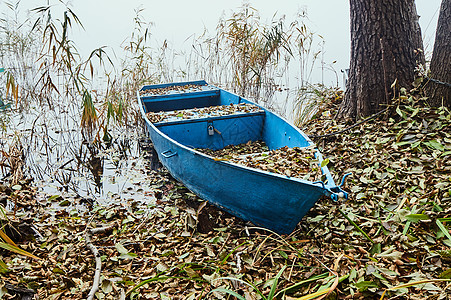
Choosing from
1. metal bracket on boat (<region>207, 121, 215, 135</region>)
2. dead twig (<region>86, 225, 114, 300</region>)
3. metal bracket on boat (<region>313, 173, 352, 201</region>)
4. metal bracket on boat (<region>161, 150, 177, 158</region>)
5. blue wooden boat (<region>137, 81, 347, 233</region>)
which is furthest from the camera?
metal bracket on boat (<region>207, 121, 215, 135</region>)

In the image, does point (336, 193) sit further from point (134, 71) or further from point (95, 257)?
point (134, 71)

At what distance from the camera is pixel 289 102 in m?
5.52

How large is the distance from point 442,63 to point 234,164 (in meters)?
1.97

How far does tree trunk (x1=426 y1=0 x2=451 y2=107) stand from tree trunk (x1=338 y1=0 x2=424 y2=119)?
6.5 inches

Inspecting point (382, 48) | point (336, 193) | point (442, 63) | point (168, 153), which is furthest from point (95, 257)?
point (442, 63)

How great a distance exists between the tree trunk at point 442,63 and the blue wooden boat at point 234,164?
1.22 metres

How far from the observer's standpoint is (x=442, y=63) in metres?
3.08

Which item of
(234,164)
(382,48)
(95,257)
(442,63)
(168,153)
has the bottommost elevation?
(95,257)

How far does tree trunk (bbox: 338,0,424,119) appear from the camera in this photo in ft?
10.6

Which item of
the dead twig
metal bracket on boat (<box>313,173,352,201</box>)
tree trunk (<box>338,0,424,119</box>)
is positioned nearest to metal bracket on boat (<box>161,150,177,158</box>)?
the dead twig

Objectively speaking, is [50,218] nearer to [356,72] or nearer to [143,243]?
[143,243]

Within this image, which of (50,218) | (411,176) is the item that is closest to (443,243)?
(411,176)

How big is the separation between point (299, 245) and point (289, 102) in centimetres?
346

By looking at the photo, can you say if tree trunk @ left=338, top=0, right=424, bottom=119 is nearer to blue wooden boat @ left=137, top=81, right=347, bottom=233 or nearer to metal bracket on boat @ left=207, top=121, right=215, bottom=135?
blue wooden boat @ left=137, top=81, right=347, bottom=233
